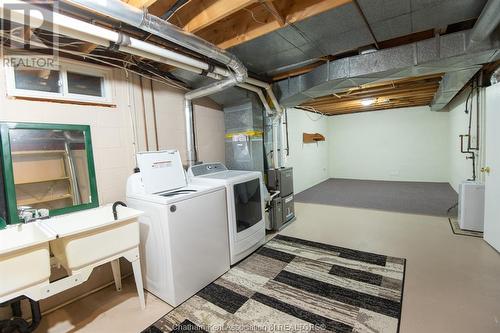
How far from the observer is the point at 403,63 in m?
2.39

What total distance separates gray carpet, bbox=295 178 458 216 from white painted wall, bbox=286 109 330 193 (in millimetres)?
347

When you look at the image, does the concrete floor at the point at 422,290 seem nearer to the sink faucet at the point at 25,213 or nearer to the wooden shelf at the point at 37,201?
the sink faucet at the point at 25,213

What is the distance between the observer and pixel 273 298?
2.03 metres

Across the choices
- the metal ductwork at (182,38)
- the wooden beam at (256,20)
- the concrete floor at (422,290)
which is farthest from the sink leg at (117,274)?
the wooden beam at (256,20)

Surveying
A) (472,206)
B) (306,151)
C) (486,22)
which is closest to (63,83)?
(486,22)

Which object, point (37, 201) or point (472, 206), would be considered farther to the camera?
point (472, 206)

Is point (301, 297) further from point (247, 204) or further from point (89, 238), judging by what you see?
point (89, 238)

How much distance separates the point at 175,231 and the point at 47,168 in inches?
51.1

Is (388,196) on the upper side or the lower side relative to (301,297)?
upper

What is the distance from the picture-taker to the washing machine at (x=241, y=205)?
8.25ft

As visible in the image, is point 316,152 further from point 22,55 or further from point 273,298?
point 22,55

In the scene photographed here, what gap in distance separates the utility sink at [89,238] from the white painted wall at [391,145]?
7365 mm

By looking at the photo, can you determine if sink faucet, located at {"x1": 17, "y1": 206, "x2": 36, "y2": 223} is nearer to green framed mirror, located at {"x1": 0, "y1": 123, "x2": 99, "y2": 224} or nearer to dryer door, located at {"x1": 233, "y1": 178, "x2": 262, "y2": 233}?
green framed mirror, located at {"x1": 0, "y1": 123, "x2": 99, "y2": 224}

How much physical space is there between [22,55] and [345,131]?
781 centimetres
